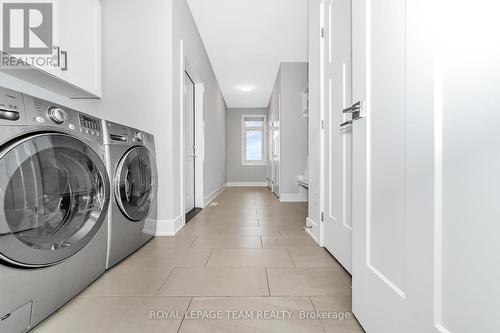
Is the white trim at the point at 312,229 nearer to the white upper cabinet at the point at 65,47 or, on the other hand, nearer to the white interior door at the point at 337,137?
the white interior door at the point at 337,137

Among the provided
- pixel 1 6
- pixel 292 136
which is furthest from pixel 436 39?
pixel 292 136

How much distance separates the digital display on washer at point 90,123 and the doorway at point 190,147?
1699mm

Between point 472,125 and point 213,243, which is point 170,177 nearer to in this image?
point 213,243

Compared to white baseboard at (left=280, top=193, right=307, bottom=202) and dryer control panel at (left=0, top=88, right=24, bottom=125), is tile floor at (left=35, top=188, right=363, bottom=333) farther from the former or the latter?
white baseboard at (left=280, top=193, right=307, bottom=202)

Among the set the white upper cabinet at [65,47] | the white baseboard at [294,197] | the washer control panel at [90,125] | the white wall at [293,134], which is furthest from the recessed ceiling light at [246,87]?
the washer control panel at [90,125]

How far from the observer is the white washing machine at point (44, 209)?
0.79 meters

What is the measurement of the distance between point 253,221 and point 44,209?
1.99 metres

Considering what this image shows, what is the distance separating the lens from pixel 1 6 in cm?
140

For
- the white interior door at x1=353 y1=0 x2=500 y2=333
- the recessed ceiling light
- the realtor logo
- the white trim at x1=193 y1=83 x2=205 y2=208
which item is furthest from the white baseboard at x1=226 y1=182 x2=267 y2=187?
the white interior door at x1=353 y1=0 x2=500 y2=333

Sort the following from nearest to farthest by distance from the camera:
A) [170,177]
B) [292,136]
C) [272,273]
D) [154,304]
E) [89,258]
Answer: [154,304] < [89,258] < [272,273] < [170,177] < [292,136]

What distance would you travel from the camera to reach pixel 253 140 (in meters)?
7.94

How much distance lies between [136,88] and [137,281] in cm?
163

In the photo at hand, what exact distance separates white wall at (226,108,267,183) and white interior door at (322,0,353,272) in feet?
19.7

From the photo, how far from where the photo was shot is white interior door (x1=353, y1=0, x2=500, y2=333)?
0.48 metres
